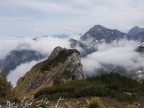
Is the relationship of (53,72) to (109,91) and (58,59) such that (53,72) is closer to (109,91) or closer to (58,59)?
(58,59)

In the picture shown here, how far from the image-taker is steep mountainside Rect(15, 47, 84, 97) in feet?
289

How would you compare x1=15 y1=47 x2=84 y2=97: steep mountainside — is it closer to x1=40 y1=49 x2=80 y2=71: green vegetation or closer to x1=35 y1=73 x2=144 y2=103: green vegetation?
x1=40 y1=49 x2=80 y2=71: green vegetation

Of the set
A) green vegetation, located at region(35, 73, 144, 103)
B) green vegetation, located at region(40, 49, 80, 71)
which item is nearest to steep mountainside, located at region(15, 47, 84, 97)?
green vegetation, located at region(40, 49, 80, 71)

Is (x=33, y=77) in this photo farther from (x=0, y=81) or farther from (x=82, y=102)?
(x=82, y=102)

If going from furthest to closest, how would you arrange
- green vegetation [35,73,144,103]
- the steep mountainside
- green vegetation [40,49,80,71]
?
green vegetation [40,49,80,71] → the steep mountainside → green vegetation [35,73,144,103]

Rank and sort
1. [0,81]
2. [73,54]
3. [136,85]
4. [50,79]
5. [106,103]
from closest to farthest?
1. [106,103]
2. [136,85]
3. [0,81]
4. [50,79]
5. [73,54]

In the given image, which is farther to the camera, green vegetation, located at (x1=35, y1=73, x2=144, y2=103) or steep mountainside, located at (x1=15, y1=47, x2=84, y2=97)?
steep mountainside, located at (x1=15, y1=47, x2=84, y2=97)

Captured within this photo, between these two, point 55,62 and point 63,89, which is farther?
point 55,62

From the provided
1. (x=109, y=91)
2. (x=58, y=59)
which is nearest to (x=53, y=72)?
(x=58, y=59)

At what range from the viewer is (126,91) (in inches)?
1483

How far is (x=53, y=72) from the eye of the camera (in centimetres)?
9438

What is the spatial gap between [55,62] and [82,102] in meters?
68.0

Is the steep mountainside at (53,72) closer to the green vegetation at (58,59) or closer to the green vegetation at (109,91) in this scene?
the green vegetation at (58,59)

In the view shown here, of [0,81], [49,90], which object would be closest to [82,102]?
[49,90]
